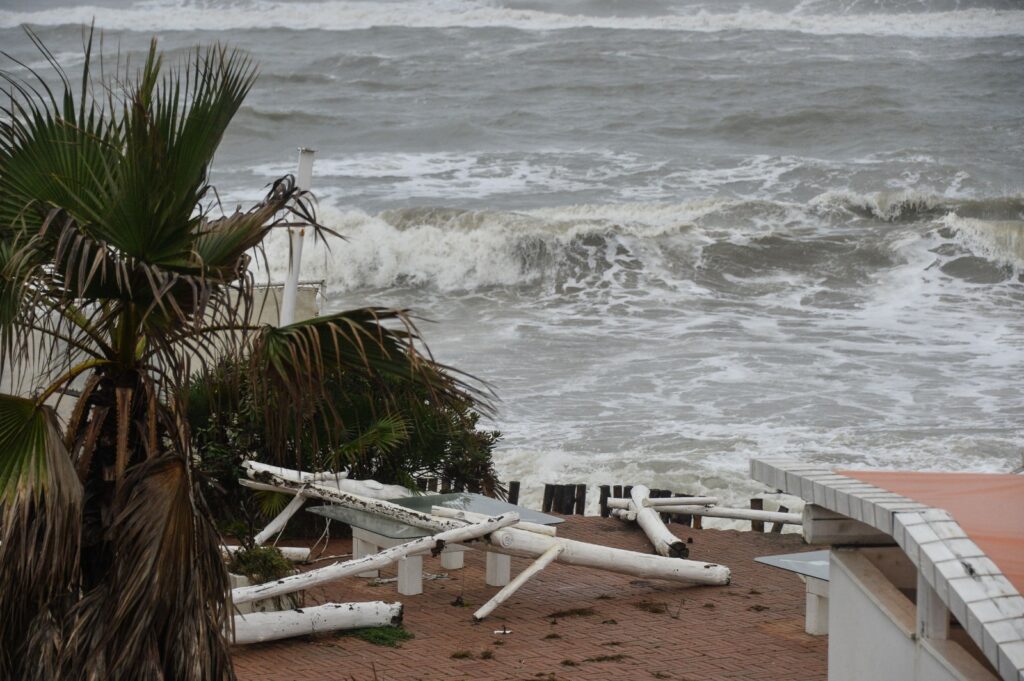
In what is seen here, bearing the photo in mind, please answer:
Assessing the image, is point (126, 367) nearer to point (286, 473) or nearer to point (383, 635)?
point (383, 635)

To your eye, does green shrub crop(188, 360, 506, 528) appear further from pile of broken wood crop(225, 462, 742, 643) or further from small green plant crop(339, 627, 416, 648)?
small green plant crop(339, 627, 416, 648)

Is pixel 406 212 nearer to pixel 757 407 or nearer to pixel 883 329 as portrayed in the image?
pixel 883 329

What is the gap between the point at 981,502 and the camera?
591 cm

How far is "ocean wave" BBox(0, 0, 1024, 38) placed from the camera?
57.7m

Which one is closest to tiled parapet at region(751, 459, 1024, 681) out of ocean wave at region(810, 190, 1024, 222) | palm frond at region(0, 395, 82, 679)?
palm frond at region(0, 395, 82, 679)

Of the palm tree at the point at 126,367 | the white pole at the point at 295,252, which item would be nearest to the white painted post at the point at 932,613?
the palm tree at the point at 126,367

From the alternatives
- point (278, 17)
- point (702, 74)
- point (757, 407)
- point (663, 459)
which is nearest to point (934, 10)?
point (702, 74)

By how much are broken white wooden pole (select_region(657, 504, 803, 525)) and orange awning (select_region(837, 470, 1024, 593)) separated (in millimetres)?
5408

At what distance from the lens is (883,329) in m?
27.5

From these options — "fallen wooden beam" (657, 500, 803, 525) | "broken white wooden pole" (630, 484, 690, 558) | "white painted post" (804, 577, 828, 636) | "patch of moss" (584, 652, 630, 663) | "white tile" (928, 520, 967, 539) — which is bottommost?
"fallen wooden beam" (657, 500, 803, 525)

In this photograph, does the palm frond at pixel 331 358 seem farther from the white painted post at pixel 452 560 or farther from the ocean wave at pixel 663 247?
the ocean wave at pixel 663 247

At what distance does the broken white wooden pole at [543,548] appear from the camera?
9484 millimetres

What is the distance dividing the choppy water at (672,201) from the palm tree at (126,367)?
11.7 meters

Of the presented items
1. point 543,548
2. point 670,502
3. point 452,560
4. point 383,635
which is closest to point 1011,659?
point 383,635
